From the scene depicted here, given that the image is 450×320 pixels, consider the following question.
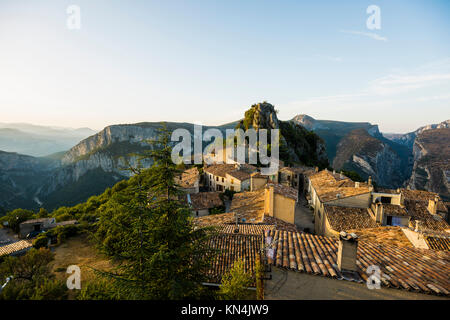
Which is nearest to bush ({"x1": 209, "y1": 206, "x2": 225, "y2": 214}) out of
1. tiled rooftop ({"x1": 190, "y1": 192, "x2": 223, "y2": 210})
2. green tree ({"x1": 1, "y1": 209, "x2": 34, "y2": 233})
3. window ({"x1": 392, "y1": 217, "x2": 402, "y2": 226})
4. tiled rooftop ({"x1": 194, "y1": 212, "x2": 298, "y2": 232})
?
tiled rooftop ({"x1": 190, "y1": 192, "x2": 223, "y2": 210})

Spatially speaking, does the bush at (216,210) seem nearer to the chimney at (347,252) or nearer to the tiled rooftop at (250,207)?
the tiled rooftop at (250,207)

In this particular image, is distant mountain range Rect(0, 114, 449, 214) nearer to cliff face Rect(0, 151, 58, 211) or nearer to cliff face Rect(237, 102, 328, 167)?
cliff face Rect(0, 151, 58, 211)

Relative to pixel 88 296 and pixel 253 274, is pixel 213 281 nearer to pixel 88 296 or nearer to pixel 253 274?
pixel 253 274

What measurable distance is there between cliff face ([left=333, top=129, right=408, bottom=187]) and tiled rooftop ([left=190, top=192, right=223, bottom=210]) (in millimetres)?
97590

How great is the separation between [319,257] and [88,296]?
9.50 metres

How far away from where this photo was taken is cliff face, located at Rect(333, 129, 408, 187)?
4200 inches

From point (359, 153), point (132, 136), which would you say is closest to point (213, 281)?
point (359, 153)

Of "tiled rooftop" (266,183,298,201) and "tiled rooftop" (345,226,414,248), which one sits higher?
"tiled rooftop" (266,183,298,201)

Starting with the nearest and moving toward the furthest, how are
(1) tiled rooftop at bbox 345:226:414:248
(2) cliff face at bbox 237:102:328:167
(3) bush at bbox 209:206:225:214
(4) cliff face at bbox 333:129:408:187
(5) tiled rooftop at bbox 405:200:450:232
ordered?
(1) tiled rooftop at bbox 345:226:414:248
(5) tiled rooftop at bbox 405:200:450:232
(3) bush at bbox 209:206:225:214
(2) cliff face at bbox 237:102:328:167
(4) cliff face at bbox 333:129:408:187

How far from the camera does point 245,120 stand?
72.1 metres

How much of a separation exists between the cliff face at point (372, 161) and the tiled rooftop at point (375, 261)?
110 metres

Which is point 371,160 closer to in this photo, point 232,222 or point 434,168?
point 434,168

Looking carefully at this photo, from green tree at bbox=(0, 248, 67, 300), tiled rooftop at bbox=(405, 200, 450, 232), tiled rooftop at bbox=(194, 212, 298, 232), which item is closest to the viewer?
green tree at bbox=(0, 248, 67, 300)
